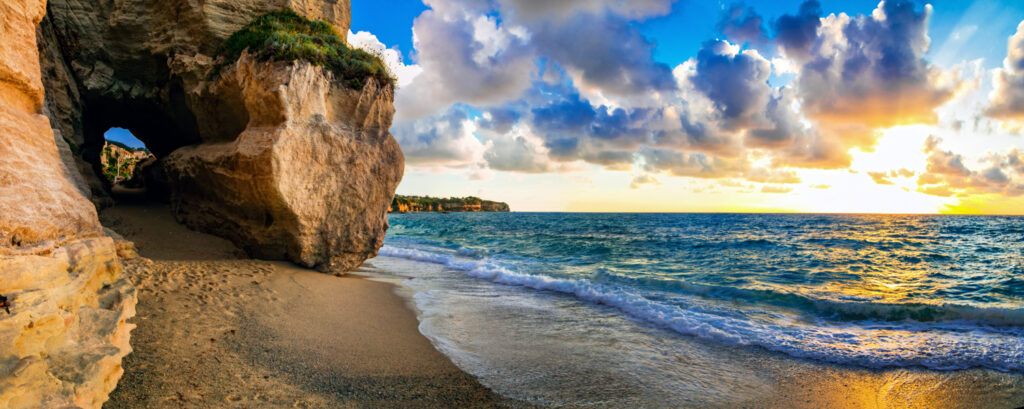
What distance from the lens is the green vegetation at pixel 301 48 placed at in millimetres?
9781

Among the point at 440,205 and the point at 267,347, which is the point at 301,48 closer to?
the point at 267,347

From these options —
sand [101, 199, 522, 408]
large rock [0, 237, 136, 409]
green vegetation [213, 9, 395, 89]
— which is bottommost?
sand [101, 199, 522, 408]

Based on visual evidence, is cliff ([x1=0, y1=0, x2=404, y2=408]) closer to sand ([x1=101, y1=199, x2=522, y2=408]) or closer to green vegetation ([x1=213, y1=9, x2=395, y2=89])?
green vegetation ([x1=213, y1=9, x2=395, y2=89])

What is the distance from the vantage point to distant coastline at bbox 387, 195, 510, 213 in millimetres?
162375

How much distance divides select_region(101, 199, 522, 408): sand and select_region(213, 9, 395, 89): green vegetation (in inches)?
191

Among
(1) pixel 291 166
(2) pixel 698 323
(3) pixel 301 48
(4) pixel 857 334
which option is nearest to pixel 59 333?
(1) pixel 291 166

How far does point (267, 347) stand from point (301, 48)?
23.8 ft

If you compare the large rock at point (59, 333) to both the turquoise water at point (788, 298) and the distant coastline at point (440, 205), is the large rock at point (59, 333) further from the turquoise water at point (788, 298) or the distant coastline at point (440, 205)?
the distant coastline at point (440, 205)

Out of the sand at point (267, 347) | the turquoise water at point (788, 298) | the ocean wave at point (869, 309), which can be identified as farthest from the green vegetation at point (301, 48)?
the ocean wave at point (869, 309)

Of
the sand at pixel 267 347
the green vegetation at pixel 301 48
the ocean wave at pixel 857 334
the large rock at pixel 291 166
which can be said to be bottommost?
the ocean wave at pixel 857 334

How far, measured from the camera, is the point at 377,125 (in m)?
11.1

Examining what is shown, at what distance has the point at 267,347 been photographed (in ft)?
18.3

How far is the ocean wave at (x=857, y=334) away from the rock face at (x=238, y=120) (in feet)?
22.4

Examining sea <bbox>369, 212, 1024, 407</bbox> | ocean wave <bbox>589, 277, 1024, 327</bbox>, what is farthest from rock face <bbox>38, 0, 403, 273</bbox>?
ocean wave <bbox>589, 277, 1024, 327</bbox>
